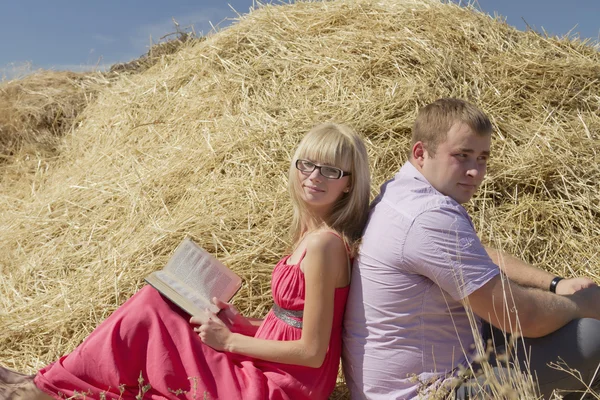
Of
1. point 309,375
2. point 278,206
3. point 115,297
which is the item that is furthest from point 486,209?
point 115,297

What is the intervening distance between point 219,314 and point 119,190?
2208 millimetres

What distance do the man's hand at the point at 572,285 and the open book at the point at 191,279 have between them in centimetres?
141

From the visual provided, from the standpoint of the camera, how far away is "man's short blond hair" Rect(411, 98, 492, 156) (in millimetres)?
2242

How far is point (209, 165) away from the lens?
13.6ft

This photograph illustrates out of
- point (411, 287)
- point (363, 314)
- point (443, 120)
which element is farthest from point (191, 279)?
point (443, 120)

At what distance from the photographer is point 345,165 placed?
2381mm

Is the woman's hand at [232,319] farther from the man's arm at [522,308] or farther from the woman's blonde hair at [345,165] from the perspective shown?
the man's arm at [522,308]

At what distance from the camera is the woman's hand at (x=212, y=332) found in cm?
234

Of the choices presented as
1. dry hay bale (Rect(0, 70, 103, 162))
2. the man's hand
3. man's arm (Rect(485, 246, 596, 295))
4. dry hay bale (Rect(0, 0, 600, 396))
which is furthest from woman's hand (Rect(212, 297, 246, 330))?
dry hay bale (Rect(0, 70, 103, 162))

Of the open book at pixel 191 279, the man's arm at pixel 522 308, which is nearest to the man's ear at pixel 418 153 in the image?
the man's arm at pixel 522 308

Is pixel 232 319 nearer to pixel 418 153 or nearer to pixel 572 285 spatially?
pixel 418 153

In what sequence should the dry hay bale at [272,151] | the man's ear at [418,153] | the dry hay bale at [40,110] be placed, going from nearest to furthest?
the man's ear at [418,153] → the dry hay bale at [272,151] → the dry hay bale at [40,110]

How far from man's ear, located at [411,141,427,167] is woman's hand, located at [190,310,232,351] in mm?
989

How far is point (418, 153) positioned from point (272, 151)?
5.92 ft
